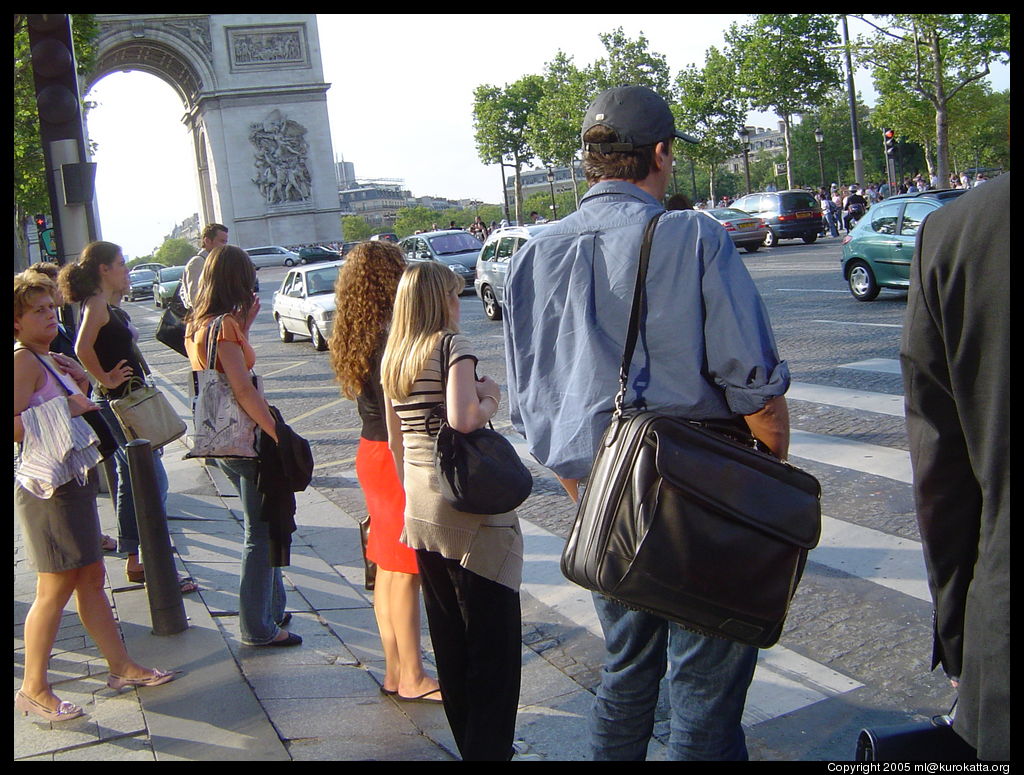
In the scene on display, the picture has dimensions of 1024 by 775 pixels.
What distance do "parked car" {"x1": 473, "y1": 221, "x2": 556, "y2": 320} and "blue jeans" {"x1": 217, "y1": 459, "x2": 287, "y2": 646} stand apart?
13.9 m

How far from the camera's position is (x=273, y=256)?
4912 centimetres

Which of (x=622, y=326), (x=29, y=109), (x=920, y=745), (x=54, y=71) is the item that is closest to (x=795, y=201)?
(x=29, y=109)

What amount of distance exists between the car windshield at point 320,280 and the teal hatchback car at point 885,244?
8.05 metres

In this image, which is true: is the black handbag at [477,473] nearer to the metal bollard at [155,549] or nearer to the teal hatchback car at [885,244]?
the metal bollard at [155,549]

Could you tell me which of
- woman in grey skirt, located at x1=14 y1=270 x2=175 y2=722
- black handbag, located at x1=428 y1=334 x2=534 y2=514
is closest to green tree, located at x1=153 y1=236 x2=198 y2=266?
woman in grey skirt, located at x1=14 y1=270 x2=175 y2=722

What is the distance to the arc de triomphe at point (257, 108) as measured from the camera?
49406mm

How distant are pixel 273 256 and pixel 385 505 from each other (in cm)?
4693

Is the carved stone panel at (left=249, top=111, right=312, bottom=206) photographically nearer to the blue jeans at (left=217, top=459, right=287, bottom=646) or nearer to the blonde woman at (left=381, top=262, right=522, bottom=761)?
the blue jeans at (left=217, top=459, right=287, bottom=646)

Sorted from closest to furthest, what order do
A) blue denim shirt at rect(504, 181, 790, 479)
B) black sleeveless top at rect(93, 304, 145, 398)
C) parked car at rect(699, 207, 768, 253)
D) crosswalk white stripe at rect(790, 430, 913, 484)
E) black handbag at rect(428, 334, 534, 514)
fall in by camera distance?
blue denim shirt at rect(504, 181, 790, 479) < black handbag at rect(428, 334, 534, 514) < black sleeveless top at rect(93, 304, 145, 398) < crosswalk white stripe at rect(790, 430, 913, 484) < parked car at rect(699, 207, 768, 253)

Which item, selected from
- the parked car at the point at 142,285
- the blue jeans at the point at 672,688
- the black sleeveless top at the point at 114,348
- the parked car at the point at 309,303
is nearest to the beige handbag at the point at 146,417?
the black sleeveless top at the point at 114,348

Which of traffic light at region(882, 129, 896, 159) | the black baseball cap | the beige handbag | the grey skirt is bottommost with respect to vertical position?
the grey skirt

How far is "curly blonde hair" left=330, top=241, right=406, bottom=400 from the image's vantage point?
3602mm

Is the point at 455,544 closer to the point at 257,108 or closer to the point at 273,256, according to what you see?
the point at 273,256
